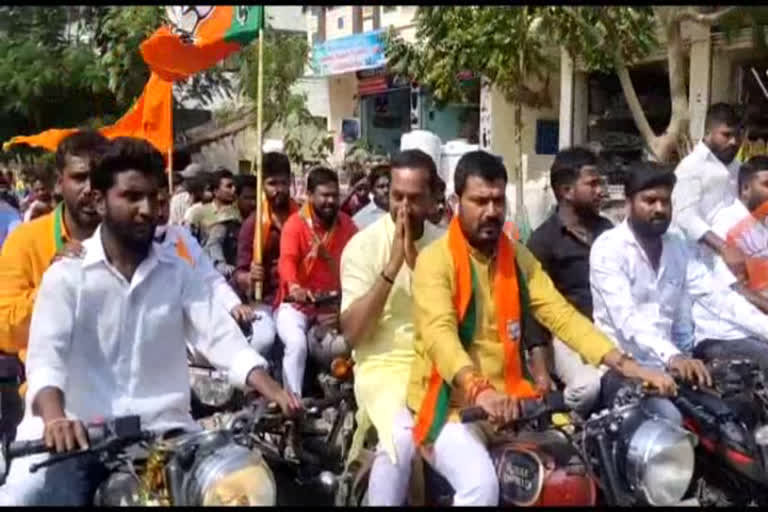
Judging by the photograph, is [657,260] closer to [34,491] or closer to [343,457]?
[343,457]

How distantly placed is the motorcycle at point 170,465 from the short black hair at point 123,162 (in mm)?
752

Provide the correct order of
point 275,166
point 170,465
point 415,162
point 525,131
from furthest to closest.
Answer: point 525,131 → point 275,166 → point 415,162 → point 170,465

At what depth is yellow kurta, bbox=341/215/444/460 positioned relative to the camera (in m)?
4.44

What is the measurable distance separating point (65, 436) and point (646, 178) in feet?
8.52

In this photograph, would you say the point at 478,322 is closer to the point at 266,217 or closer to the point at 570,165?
the point at 570,165

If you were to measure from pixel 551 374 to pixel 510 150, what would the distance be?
1634 cm

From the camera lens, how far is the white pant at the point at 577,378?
4681 millimetres

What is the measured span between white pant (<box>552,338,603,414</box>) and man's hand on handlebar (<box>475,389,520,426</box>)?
A: 1276 millimetres

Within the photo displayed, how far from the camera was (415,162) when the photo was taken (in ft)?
14.5

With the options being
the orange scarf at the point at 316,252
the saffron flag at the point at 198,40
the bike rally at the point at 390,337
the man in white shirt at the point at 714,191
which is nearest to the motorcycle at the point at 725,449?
the bike rally at the point at 390,337

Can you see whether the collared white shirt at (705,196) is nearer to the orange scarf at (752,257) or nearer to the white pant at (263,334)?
the orange scarf at (752,257)

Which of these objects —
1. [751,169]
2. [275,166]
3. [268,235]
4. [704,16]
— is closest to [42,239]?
[268,235]

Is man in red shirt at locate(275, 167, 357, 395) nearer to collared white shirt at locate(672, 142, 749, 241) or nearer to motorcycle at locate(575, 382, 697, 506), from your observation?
collared white shirt at locate(672, 142, 749, 241)

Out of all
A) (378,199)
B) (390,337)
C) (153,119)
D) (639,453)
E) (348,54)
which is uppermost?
(348,54)
